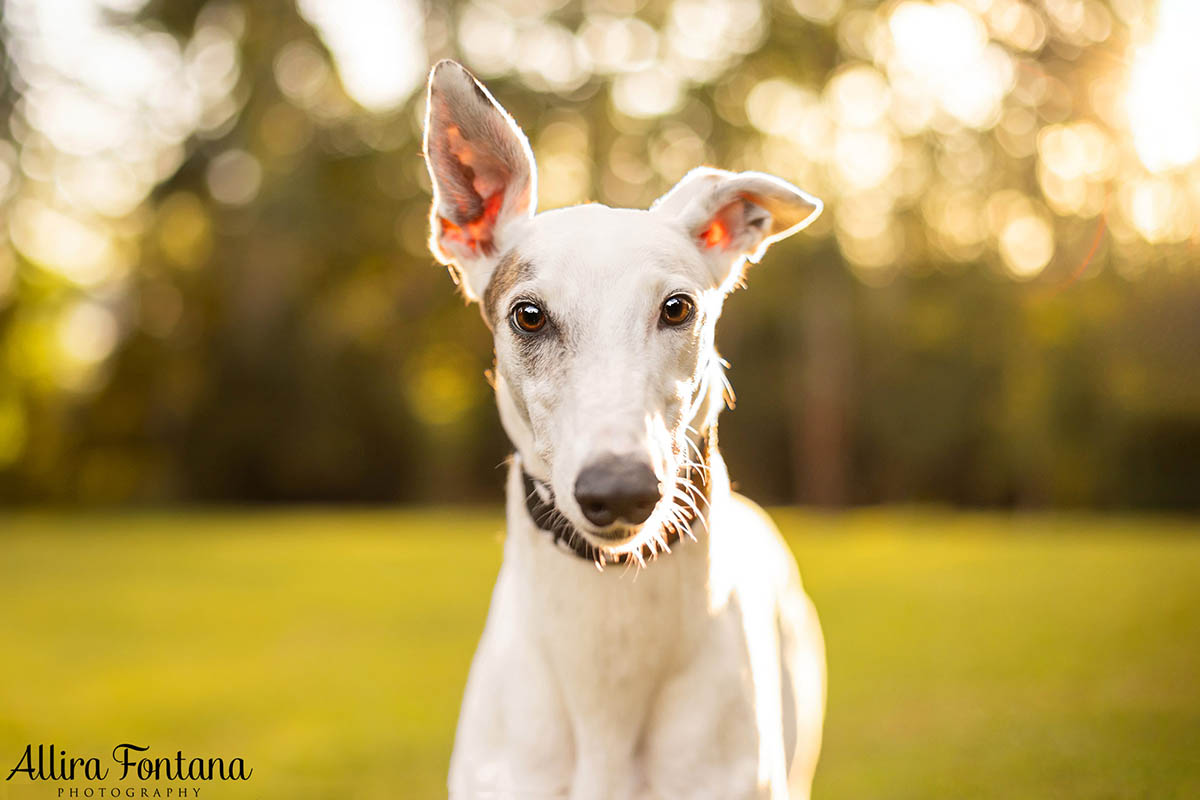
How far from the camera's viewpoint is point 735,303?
32.6 metres

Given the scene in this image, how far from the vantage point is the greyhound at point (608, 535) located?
2945 mm

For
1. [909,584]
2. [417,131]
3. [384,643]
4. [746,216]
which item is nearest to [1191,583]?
[909,584]

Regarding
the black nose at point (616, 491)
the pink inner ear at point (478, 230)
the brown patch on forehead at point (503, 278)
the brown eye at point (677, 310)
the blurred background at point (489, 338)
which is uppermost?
the blurred background at point (489, 338)

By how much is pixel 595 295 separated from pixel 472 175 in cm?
83

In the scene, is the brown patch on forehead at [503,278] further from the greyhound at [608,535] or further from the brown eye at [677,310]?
the brown eye at [677,310]

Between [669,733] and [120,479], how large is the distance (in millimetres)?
33021

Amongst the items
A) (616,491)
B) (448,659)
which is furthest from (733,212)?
(448,659)

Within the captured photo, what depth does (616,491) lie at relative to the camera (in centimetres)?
253

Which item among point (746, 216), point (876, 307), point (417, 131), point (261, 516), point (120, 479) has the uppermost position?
point (417, 131)

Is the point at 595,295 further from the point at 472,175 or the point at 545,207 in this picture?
the point at 545,207

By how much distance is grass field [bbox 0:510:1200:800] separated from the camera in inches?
259

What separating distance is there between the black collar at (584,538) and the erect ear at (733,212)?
0.66m

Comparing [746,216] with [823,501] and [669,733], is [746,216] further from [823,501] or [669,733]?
[823,501]

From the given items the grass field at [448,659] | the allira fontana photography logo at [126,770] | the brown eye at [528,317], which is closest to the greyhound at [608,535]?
the brown eye at [528,317]
